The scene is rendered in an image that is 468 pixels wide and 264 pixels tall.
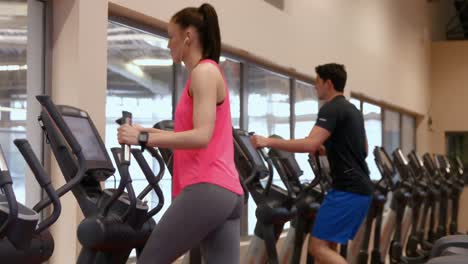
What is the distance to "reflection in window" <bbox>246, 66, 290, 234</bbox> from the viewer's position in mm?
7082

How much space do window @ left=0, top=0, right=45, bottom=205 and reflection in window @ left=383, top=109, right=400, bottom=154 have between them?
8448 mm

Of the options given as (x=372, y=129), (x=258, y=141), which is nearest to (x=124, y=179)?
(x=258, y=141)

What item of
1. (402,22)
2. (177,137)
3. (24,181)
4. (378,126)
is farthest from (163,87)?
(402,22)

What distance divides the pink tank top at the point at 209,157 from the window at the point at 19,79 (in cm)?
154

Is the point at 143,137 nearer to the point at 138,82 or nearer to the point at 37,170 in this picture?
the point at 37,170

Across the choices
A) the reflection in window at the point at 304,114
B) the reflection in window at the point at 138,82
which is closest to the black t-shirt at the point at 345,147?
the reflection in window at the point at 138,82

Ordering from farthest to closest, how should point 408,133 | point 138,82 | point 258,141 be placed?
point 408,133 → point 138,82 → point 258,141

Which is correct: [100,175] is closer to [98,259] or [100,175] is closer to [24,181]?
[98,259]

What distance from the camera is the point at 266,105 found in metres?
7.49

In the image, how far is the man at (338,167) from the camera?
15.2 feet

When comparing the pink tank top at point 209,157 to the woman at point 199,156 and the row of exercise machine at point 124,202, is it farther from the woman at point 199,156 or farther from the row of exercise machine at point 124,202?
the row of exercise machine at point 124,202

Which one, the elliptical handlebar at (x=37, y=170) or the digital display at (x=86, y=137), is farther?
the digital display at (x=86, y=137)

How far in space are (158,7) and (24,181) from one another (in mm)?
1383

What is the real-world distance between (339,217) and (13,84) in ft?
5.98
